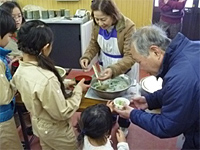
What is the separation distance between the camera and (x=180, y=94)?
86 centimetres

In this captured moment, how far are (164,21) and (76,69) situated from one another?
191cm

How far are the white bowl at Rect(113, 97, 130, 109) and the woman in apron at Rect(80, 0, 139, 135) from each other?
228 millimetres

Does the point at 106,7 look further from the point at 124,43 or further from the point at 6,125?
the point at 6,125

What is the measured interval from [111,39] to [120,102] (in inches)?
25.5

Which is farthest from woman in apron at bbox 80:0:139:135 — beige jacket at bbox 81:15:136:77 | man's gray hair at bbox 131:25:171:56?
man's gray hair at bbox 131:25:171:56

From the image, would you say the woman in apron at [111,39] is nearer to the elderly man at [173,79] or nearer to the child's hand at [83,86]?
the child's hand at [83,86]

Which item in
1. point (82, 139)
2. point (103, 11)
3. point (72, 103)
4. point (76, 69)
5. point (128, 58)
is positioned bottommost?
point (76, 69)

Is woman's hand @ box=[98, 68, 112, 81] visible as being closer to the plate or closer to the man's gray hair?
the plate

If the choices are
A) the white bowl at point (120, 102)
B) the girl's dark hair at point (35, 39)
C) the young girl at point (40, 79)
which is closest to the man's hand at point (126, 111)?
the white bowl at point (120, 102)

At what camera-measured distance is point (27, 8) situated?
357 cm

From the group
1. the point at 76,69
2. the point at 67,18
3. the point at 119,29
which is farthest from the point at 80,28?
the point at 119,29

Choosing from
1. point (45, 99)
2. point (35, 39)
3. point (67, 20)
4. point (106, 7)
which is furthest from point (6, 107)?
point (67, 20)

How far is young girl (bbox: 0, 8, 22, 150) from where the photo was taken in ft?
4.04

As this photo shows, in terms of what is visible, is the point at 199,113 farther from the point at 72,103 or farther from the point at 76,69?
the point at 76,69
